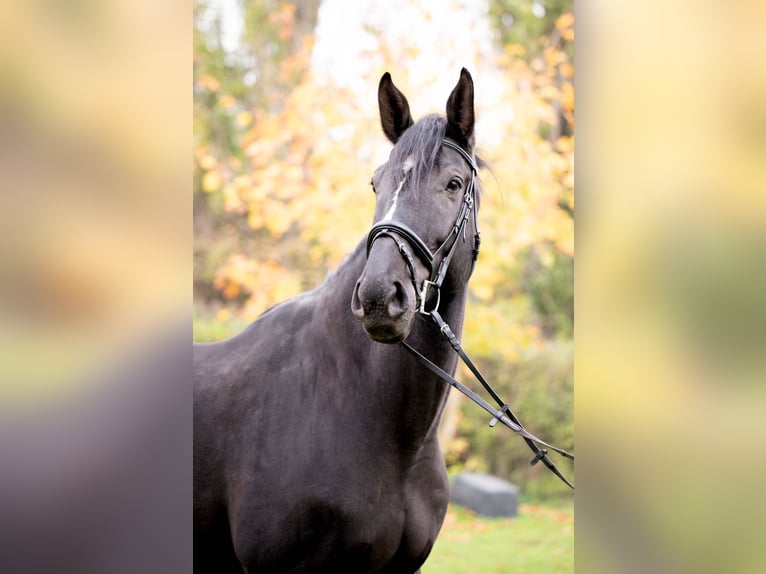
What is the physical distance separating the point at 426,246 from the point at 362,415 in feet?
2.77

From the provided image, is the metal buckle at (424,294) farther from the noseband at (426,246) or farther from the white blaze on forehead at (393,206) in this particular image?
the white blaze on forehead at (393,206)

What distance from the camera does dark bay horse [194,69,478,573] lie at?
3.03 metres

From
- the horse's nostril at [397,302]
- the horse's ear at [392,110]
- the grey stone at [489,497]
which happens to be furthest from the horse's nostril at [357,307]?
the grey stone at [489,497]

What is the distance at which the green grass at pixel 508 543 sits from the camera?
746cm

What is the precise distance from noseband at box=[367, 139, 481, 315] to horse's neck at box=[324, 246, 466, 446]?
172mm

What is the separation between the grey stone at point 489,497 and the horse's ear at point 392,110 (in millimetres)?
6740

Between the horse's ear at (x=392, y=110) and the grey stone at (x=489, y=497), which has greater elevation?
the horse's ear at (x=392, y=110)

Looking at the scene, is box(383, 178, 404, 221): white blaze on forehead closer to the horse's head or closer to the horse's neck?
the horse's head

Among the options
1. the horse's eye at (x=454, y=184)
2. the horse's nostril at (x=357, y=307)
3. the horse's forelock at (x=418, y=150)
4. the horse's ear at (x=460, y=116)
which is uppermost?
the horse's ear at (x=460, y=116)
